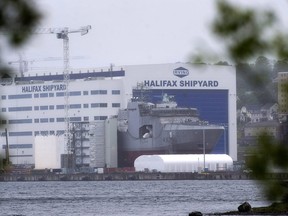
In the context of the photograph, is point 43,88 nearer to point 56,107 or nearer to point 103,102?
point 56,107

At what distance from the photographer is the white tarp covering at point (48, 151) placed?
18475cm

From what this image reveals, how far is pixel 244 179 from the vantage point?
180m

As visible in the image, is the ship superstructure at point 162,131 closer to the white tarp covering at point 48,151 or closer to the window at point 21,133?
the white tarp covering at point 48,151

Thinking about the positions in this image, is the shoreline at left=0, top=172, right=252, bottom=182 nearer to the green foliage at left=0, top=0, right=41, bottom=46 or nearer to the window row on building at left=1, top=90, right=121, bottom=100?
the window row on building at left=1, top=90, right=121, bottom=100

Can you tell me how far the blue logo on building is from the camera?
19050 cm

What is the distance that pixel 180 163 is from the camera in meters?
175

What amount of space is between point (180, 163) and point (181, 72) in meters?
21.2

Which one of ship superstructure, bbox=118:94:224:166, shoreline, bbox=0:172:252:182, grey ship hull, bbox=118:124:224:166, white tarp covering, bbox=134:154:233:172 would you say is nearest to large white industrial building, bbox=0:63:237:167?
ship superstructure, bbox=118:94:224:166

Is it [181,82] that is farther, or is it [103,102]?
[181,82]

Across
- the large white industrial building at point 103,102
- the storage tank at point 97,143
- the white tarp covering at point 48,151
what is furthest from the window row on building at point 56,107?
the white tarp covering at point 48,151

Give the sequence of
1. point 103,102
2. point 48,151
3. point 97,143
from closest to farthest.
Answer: point 97,143 → point 48,151 → point 103,102

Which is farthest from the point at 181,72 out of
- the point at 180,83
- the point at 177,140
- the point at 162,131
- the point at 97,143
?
the point at 97,143

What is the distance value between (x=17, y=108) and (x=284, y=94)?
187m

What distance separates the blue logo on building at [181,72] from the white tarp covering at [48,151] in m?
21.5
